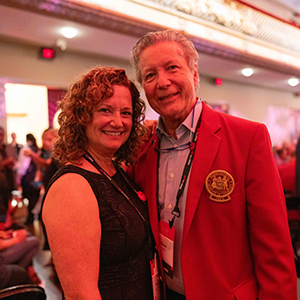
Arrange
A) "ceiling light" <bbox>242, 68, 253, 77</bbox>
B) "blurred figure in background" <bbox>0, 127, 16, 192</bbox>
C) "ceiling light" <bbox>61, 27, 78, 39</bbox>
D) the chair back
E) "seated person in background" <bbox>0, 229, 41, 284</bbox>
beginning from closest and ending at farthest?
the chair back < "seated person in background" <bbox>0, 229, 41, 284</bbox> < "ceiling light" <bbox>61, 27, 78, 39</bbox> < "blurred figure in background" <bbox>0, 127, 16, 192</bbox> < "ceiling light" <bbox>242, 68, 253, 77</bbox>

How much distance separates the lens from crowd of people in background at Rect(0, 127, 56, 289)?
8.14ft

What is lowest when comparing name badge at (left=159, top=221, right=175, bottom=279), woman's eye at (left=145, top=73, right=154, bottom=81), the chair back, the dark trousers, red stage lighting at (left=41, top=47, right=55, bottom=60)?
the chair back

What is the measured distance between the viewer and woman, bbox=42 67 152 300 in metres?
1.01

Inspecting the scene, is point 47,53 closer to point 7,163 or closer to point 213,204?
point 7,163

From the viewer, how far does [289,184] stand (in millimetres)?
4074

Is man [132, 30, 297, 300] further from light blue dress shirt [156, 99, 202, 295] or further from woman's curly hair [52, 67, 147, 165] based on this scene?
woman's curly hair [52, 67, 147, 165]

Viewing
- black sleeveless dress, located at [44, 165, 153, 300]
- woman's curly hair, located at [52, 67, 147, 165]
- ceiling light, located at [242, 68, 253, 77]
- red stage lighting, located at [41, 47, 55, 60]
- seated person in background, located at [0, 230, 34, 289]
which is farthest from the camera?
ceiling light, located at [242, 68, 253, 77]

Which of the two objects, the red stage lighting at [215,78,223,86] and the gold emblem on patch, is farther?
the red stage lighting at [215,78,223,86]

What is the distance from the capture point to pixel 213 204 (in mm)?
1192

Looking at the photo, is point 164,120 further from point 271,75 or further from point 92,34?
point 271,75

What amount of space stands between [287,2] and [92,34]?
673 cm

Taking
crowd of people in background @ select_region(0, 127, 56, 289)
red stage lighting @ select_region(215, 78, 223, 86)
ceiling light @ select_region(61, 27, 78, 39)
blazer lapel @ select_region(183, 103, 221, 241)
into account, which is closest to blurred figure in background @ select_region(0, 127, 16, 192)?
crowd of people in background @ select_region(0, 127, 56, 289)

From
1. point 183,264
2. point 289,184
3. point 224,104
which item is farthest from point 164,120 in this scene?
point 224,104

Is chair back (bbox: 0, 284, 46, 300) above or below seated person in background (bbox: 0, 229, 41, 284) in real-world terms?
above
